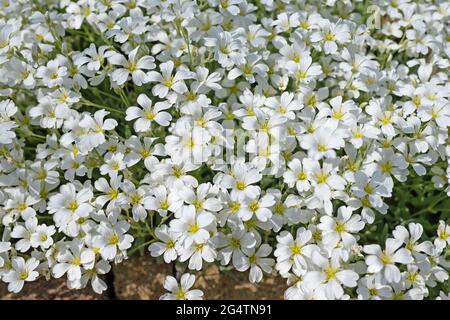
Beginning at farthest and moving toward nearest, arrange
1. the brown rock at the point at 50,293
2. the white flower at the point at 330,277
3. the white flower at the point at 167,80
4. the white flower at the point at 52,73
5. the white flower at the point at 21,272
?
the brown rock at the point at 50,293, the white flower at the point at 52,73, the white flower at the point at 167,80, the white flower at the point at 21,272, the white flower at the point at 330,277

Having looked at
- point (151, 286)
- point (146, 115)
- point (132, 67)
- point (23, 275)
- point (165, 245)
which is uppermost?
point (132, 67)

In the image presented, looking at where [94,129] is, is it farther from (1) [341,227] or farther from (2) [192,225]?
(1) [341,227]

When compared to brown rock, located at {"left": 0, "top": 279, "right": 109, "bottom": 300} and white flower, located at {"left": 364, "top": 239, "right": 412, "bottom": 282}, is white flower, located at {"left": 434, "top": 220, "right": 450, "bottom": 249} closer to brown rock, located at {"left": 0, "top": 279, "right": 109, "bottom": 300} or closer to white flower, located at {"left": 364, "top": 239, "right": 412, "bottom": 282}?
white flower, located at {"left": 364, "top": 239, "right": 412, "bottom": 282}

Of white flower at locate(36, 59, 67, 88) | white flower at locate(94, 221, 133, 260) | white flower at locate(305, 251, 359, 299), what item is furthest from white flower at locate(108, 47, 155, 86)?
white flower at locate(305, 251, 359, 299)

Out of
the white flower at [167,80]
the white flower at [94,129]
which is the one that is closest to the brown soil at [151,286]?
the white flower at [94,129]

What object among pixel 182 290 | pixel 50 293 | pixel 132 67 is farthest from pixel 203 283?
pixel 132 67

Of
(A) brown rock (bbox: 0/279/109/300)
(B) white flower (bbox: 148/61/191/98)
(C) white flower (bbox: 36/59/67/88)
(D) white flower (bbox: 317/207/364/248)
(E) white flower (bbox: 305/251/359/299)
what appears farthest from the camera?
(A) brown rock (bbox: 0/279/109/300)

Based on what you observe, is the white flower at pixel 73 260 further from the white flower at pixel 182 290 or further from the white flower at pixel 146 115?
the white flower at pixel 146 115
